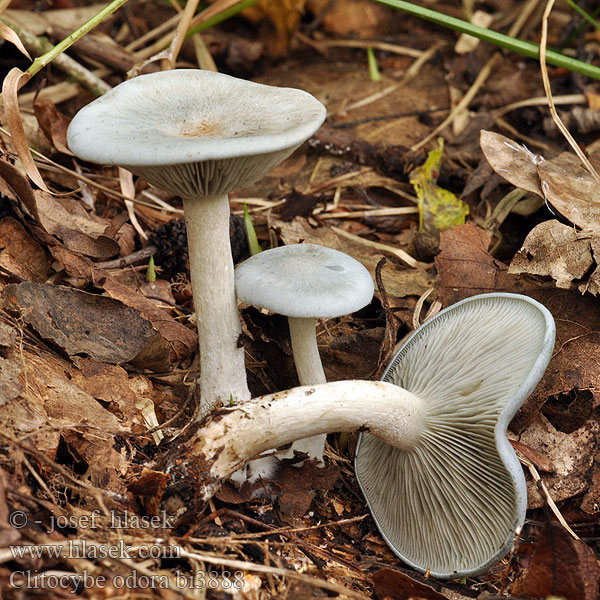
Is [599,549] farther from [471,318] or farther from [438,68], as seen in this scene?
[438,68]

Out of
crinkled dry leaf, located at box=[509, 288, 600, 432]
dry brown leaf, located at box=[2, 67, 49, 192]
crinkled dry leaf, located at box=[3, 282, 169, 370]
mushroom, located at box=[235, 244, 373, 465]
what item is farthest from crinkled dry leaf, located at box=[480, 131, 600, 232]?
dry brown leaf, located at box=[2, 67, 49, 192]

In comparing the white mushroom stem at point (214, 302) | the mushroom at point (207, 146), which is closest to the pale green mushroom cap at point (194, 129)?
the mushroom at point (207, 146)

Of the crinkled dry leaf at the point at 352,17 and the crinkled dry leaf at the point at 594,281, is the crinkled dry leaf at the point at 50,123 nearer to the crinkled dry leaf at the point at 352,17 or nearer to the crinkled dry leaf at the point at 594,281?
the crinkled dry leaf at the point at 594,281

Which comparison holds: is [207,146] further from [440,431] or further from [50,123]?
[50,123]

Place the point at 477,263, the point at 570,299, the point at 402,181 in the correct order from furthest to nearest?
the point at 402,181, the point at 477,263, the point at 570,299

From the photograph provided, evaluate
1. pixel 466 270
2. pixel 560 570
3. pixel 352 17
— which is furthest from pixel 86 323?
pixel 352 17

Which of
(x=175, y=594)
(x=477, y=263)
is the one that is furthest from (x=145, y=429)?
(x=477, y=263)

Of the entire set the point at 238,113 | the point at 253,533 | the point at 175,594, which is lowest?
the point at 253,533
